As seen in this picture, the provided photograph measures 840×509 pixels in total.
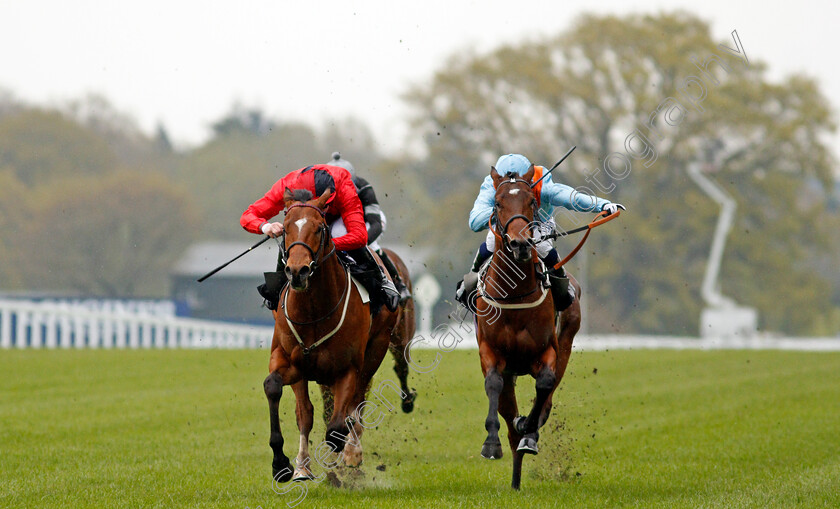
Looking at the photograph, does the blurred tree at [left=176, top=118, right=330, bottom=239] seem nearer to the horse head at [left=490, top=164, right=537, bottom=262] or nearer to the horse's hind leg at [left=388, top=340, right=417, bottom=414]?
the horse's hind leg at [left=388, top=340, right=417, bottom=414]

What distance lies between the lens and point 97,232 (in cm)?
4869

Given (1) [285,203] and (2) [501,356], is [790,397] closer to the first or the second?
(2) [501,356]

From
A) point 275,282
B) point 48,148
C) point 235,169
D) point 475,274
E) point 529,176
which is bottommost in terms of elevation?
point 275,282

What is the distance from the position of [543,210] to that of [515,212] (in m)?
1.19

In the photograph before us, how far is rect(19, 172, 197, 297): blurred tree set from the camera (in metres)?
47.5

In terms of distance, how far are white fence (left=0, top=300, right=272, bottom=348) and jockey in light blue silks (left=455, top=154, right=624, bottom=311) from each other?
643 inches

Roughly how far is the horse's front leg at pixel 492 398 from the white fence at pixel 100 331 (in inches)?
661

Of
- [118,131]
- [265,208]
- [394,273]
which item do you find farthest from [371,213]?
[118,131]

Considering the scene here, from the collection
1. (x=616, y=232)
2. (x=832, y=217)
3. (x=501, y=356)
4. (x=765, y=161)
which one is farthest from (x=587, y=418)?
(x=832, y=217)

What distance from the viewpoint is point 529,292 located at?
26.5ft

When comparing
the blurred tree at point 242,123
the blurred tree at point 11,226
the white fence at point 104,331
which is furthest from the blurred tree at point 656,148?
the blurred tree at point 242,123

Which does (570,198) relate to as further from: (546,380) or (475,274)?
(546,380)

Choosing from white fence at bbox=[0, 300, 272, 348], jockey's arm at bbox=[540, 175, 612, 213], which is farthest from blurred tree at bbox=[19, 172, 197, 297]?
jockey's arm at bbox=[540, 175, 612, 213]

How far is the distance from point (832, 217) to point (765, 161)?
4.64m
